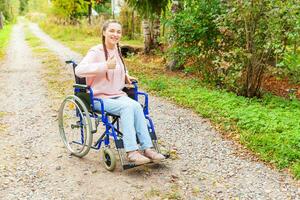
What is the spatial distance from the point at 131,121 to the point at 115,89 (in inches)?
20.3

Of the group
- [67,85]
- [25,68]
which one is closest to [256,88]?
[67,85]

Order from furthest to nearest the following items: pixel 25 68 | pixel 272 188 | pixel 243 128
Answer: pixel 25 68, pixel 243 128, pixel 272 188

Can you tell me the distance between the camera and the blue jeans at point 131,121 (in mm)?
4133

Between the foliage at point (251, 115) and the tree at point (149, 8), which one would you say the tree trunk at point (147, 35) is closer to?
the tree at point (149, 8)

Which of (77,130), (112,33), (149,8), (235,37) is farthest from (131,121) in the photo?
(149,8)

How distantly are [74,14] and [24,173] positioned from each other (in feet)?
84.1

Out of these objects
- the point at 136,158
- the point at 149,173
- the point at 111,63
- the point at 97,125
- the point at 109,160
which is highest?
the point at 111,63

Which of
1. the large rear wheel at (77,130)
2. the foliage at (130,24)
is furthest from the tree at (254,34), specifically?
the foliage at (130,24)

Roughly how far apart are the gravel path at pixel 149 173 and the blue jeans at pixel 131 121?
0.34 m

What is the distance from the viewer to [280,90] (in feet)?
28.2

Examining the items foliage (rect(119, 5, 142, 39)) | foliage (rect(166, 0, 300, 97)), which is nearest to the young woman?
foliage (rect(166, 0, 300, 97))

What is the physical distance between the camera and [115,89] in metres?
4.52

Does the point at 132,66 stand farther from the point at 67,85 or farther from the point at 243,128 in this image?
the point at 243,128

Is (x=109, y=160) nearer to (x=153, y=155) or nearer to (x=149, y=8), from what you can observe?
(x=153, y=155)
